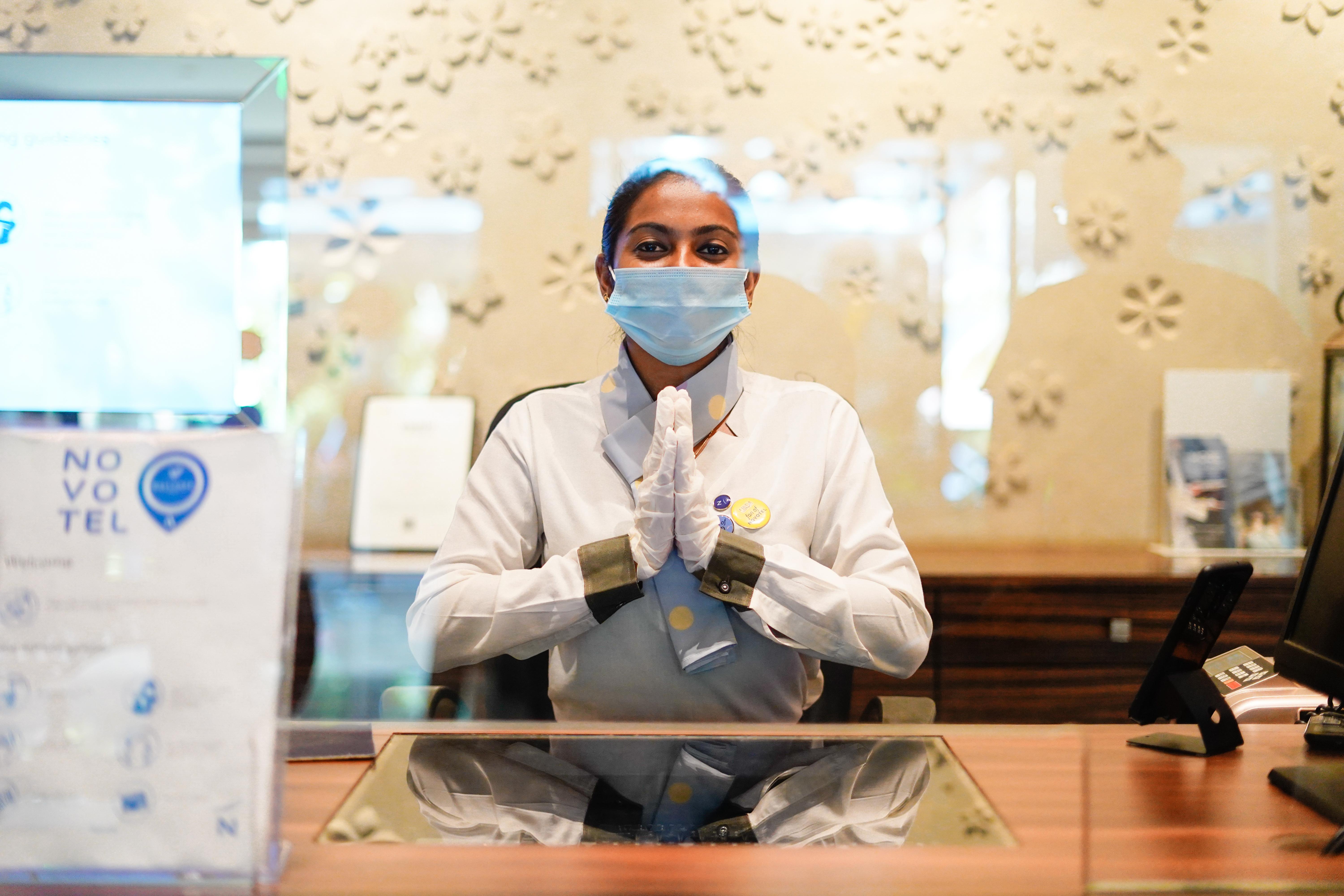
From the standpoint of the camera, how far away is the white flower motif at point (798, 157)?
265cm

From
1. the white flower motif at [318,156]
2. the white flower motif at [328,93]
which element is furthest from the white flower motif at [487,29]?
the white flower motif at [318,156]

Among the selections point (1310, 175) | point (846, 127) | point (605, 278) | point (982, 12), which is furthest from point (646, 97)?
point (1310, 175)

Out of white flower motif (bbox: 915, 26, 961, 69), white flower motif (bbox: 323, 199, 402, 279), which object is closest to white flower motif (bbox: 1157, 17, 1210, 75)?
white flower motif (bbox: 915, 26, 961, 69)

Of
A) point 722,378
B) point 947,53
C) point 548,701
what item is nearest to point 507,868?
point 548,701

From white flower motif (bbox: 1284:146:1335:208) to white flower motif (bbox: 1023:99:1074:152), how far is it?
2.14 feet

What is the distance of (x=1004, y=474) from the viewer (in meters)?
2.71

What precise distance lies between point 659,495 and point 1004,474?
1743mm

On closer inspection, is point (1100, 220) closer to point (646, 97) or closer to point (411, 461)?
point (646, 97)

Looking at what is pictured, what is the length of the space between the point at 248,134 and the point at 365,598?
114 centimetres

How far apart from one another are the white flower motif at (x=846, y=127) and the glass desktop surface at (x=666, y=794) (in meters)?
2.05

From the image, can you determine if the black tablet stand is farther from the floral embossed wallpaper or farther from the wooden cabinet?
the floral embossed wallpaper

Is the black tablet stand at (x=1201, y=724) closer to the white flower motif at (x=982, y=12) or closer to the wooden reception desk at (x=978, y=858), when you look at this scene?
the wooden reception desk at (x=978, y=858)

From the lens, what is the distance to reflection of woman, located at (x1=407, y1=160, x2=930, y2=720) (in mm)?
1304

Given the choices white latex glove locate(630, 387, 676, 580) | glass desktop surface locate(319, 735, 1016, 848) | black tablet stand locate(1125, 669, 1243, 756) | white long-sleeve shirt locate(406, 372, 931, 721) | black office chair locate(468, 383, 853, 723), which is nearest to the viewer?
glass desktop surface locate(319, 735, 1016, 848)
